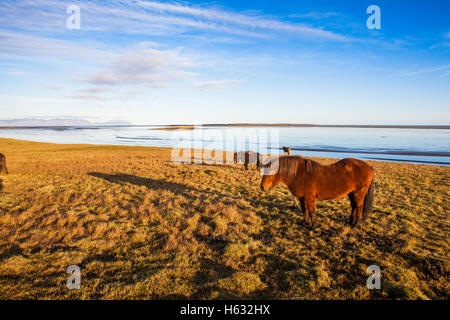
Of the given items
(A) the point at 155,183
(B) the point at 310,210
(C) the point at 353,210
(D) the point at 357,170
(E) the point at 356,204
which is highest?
(D) the point at 357,170

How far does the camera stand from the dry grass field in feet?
11.7

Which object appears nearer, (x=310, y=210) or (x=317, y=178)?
(x=317, y=178)

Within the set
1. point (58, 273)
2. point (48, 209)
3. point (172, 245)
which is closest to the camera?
point (58, 273)

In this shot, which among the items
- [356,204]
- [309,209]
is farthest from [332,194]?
[356,204]

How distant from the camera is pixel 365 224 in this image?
6.44 metres

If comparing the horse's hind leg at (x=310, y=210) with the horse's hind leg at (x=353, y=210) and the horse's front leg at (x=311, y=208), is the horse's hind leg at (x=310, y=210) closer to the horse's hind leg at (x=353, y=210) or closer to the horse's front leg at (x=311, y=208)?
the horse's front leg at (x=311, y=208)

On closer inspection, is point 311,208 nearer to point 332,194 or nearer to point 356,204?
point 332,194

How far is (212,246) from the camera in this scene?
5.12 m

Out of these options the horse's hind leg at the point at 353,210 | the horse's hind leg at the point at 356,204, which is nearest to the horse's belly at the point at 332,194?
the horse's hind leg at the point at 356,204

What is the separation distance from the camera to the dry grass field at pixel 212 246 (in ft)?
11.7

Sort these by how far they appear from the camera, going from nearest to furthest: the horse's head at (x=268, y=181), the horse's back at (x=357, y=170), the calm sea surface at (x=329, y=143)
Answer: the horse's head at (x=268, y=181) < the horse's back at (x=357, y=170) < the calm sea surface at (x=329, y=143)
